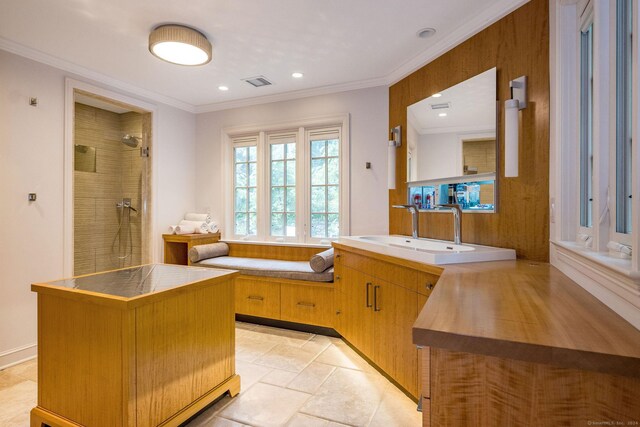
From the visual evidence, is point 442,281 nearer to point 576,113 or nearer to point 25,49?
point 576,113

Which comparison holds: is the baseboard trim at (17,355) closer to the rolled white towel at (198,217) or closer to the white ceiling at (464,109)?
the rolled white towel at (198,217)

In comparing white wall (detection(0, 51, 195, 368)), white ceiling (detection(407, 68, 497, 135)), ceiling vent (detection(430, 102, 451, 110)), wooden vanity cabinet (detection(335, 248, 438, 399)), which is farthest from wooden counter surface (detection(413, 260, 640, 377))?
white wall (detection(0, 51, 195, 368))

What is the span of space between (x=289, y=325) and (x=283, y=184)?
1.62 meters

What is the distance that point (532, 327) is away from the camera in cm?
77

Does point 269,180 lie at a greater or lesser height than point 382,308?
greater

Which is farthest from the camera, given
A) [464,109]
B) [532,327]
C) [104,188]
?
[104,188]

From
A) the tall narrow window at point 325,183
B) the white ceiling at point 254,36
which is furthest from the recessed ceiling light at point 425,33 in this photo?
the tall narrow window at point 325,183

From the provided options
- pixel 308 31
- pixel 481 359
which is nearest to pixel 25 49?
pixel 308 31

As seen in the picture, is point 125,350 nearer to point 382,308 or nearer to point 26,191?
point 382,308

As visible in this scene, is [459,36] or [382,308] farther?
[459,36]

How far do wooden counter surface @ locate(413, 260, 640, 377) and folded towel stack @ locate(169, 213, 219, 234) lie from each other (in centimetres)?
338

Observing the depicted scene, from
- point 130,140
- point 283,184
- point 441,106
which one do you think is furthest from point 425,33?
point 130,140

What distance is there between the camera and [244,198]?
4.22m

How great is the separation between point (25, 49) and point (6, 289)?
6.40ft
